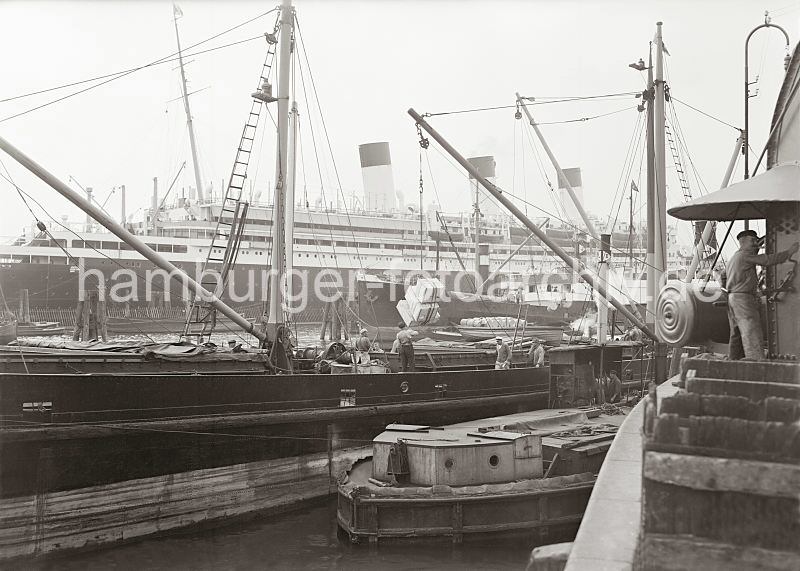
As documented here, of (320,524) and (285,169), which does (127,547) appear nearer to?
(320,524)

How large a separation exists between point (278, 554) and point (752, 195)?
28.9 ft

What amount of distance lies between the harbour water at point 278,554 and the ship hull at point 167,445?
43 cm

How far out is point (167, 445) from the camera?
1157 centimetres

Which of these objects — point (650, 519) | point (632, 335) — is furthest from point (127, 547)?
point (632, 335)

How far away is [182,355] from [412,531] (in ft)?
19.3

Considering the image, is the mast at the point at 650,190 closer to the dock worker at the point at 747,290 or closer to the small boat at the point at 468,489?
the small boat at the point at 468,489

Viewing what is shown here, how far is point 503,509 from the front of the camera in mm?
10523

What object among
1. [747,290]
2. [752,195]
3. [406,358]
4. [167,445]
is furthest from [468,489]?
[752,195]

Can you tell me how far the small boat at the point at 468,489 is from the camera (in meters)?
10.3

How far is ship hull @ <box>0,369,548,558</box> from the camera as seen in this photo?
10117 millimetres

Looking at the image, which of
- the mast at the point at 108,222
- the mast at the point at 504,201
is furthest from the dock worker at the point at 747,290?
the mast at the point at 108,222

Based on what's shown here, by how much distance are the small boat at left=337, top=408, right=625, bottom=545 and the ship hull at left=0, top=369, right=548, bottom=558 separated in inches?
84.3

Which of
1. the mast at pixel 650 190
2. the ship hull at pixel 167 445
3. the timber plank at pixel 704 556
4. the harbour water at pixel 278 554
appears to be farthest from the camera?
the mast at pixel 650 190

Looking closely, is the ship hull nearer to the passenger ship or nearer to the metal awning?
the metal awning
